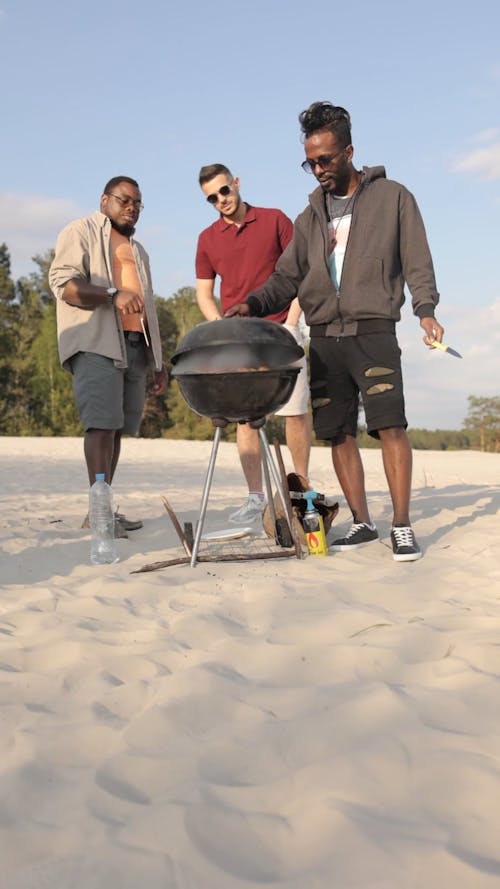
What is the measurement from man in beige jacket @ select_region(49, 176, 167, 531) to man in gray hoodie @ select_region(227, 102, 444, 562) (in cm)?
90

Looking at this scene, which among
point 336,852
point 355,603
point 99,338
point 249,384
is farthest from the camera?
point 99,338

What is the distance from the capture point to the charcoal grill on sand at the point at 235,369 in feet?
13.2

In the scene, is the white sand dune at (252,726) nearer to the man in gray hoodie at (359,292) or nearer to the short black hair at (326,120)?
the man in gray hoodie at (359,292)

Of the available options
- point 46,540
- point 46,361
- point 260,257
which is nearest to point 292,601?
point 46,540

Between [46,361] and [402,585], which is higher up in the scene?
[46,361]

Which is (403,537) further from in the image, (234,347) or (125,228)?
(125,228)

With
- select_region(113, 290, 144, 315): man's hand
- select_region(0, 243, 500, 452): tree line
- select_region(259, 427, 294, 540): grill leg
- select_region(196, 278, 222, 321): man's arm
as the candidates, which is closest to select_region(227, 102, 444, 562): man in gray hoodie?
select_region(259, 427, 294, 540): grill leg

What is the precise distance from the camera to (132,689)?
233cm

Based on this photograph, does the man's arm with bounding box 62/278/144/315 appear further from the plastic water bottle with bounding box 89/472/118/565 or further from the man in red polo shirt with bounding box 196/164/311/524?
the plastic water bottle with bounding box 89/472/118/565

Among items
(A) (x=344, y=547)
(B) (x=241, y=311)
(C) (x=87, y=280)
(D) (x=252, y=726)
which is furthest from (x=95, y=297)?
(D) (x=252, y=726)

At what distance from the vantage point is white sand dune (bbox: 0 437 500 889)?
1.49 metres

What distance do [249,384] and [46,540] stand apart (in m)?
1.95

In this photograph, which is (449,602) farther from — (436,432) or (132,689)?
(436,432)

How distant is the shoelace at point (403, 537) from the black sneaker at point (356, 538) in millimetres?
378
